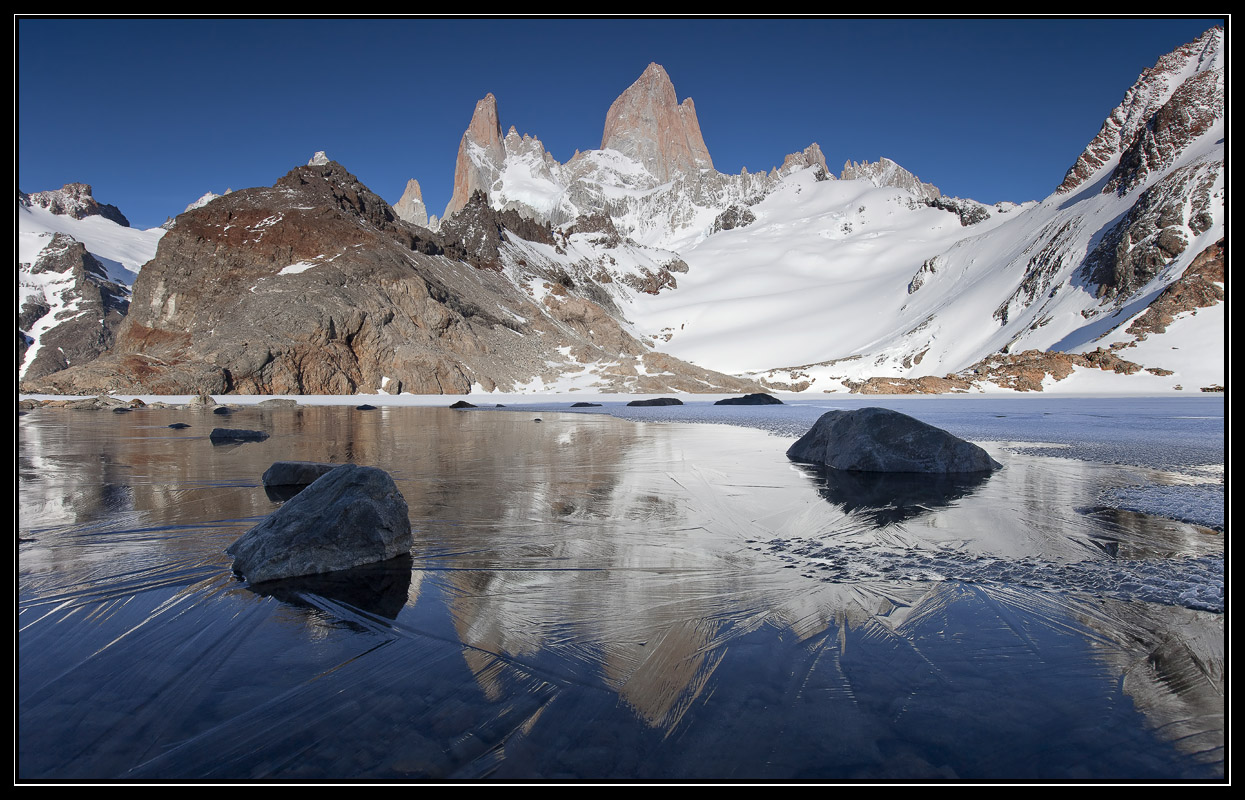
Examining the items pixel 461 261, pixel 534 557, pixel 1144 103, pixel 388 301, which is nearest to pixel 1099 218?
pixel 1144 103

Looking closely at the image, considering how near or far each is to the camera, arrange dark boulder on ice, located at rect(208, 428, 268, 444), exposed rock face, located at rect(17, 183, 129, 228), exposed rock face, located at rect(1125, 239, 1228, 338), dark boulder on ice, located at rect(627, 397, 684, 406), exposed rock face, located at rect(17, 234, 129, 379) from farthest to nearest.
A: 1. exposed rock face, located at rect(17, 183, 129, 228)
2. exposed rock face, located at rect(17, 234, 129, 379)
3. exposed rock face, located at rect(1125, 239, 1228, 338)
4. dark boulder on ice, located at rect(627, 397, 684, 406)
5. dark boulder on ice, located at rect(208, 428, 268, 444)

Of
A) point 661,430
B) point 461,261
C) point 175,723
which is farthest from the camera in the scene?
point 461,261

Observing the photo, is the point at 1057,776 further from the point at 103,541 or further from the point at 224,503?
the point at 224,503

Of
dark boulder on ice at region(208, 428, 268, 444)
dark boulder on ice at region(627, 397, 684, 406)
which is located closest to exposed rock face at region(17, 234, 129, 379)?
dark boulder on ice at region(627, 397, 684, 406)

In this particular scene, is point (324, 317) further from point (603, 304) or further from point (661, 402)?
point (603, 304)

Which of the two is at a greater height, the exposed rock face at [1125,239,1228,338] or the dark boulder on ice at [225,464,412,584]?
the exposed rock face at [1125,239,1228,338]

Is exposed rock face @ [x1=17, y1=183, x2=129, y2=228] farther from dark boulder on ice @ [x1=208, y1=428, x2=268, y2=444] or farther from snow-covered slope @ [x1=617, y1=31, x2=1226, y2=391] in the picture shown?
dark boulder on ice @ [x1=208, y1=428, x2=268, y2=444]
